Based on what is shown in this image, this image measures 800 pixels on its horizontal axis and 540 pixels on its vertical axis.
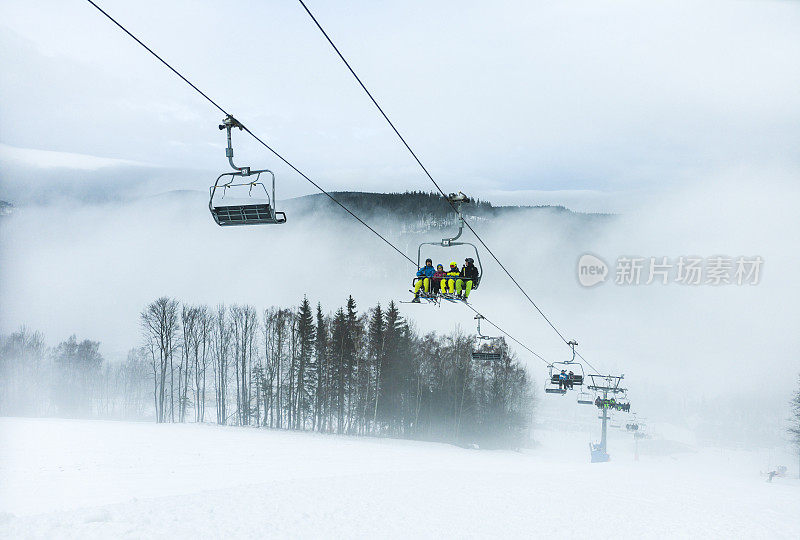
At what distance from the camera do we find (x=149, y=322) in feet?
198

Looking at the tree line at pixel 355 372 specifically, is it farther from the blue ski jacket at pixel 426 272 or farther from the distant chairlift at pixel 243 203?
the distant chairlift at pixel 243 203

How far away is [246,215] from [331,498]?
13.8m

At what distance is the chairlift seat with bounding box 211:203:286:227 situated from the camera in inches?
367

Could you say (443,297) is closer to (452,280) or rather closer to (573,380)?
(452,280)

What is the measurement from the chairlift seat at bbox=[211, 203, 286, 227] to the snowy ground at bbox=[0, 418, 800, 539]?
397 inches

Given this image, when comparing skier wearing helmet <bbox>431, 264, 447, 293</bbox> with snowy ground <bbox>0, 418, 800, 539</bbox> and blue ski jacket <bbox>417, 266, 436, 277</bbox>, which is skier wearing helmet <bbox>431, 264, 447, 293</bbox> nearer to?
blue ski jacket <bbox>417, 266, 436, 277</bbox>

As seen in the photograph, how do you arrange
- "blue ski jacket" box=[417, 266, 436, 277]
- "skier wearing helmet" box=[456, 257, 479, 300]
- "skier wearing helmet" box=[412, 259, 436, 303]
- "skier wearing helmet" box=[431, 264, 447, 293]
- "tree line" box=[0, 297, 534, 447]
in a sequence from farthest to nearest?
1. "tree line" box=[0, 297, 534, 447]
2. "blue ski jacket" box=[417, 266, 436, 277]
3. "skier wearing helmet" box=[412, 259, 436, 303]
4. "skier wearing helmet" box=[431, 264, 447, 293]
5. "skier wearing helmet" box=[456, 257, 479, 300]

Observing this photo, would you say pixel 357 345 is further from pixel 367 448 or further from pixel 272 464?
pixel 272 464

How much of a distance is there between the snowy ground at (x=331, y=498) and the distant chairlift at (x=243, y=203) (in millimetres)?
10156

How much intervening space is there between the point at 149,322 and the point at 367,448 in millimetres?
31505

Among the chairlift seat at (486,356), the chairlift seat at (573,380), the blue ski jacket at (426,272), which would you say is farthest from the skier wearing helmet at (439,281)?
the chairlift seat at (573,380)

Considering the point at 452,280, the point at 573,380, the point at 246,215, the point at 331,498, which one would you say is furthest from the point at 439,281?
the point at 573,380

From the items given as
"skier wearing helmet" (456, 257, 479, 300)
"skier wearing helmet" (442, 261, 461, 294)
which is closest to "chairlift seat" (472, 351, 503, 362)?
"skier wearing helmet" (456, 257, 479, 300)

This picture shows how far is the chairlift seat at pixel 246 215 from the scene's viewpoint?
9.33m
